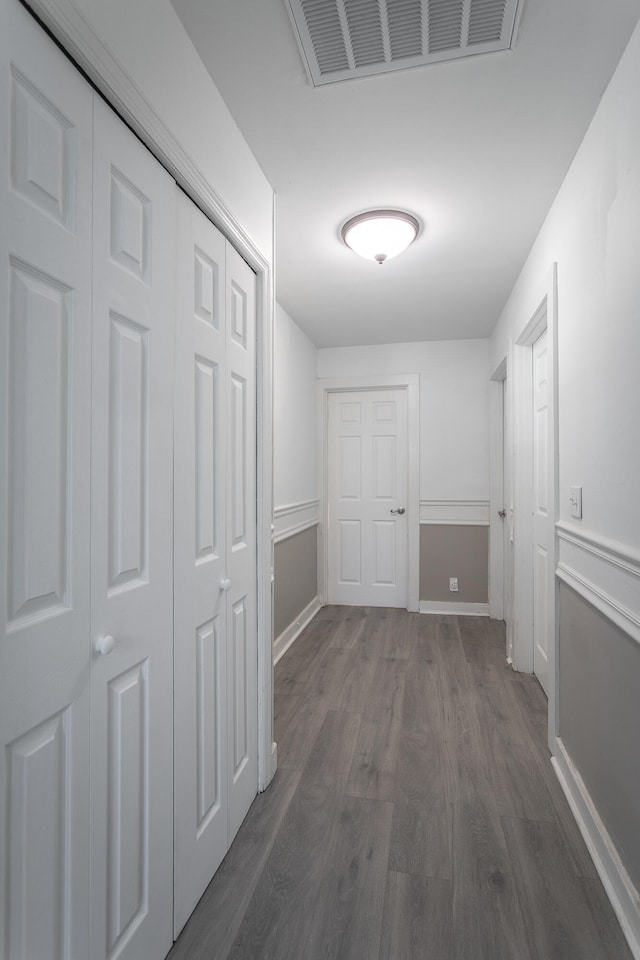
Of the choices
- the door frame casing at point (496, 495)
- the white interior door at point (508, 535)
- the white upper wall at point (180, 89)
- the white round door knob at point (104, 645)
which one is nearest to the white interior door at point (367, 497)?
the door frame casing at point (496, 495)

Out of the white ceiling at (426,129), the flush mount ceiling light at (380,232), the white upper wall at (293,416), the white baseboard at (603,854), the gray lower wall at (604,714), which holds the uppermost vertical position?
the white ceiling at (426,129)

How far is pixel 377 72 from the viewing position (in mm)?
1479

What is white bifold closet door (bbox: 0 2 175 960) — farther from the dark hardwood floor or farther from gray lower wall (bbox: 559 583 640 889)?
gray lower wall (bbox: 559 583 640 889)

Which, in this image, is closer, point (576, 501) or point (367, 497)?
point (576, 501)

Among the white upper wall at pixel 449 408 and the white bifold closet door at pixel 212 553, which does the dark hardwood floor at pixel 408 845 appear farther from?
the white upper wall at pixel 449 408

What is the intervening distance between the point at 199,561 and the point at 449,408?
3.47m

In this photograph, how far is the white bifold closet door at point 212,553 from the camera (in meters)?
1.35

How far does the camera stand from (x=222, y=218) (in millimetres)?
1569

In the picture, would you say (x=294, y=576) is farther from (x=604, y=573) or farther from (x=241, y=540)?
(x=604, y=573)

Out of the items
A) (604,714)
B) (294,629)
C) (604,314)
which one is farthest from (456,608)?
(604,314)

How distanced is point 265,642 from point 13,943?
1201 millimetres

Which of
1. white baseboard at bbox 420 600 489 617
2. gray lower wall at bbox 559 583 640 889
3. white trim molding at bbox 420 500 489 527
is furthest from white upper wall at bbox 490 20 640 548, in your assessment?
white baseboard at bbox 420 600 489 617

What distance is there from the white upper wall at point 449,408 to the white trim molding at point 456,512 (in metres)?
0.05

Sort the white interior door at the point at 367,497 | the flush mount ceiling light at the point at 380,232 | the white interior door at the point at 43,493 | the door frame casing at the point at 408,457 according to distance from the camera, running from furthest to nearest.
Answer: the white interior door at the point at 367,497
the door frame casing at the point at 408,457
the flush mount ceiling light at the point at 380,232
the white interior door at the point at 43,493
